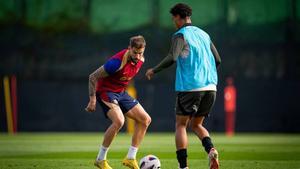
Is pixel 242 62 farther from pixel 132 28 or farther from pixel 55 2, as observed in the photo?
pixel 55 2

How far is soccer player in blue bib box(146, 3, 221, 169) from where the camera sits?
34.3ft

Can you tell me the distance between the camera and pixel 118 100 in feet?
38.1

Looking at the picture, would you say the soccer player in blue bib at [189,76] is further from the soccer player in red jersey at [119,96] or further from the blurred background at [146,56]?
the blurred background at [146,56]

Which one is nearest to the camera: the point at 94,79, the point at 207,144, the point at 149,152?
the point at 207,144

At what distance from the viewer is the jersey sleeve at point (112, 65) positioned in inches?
441

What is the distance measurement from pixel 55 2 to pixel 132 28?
2.47 meters

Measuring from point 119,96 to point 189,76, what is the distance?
1465 mm

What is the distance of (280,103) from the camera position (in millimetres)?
25359

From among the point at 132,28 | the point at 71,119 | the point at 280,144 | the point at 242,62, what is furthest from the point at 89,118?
the point at 280,144

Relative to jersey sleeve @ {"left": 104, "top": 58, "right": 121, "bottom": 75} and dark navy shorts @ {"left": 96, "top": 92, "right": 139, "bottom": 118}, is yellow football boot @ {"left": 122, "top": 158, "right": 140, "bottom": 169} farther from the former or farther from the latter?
jersey sleeve @ {"left": 104, "top": 58, "right": 121, "bottom": 75}

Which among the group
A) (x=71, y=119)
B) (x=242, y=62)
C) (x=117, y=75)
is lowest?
(x=71, y=119)

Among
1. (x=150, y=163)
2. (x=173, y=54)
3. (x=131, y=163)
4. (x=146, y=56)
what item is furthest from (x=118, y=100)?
(x=146, y=56)

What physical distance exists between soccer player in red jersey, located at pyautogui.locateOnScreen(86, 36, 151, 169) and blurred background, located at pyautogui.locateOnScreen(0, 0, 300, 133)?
1395 cm

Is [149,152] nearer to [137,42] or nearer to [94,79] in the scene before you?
[94,79]
